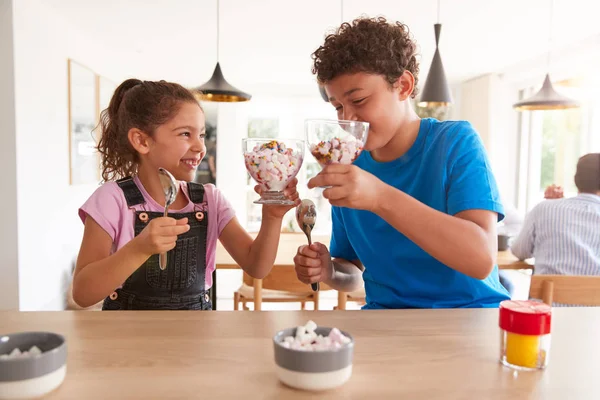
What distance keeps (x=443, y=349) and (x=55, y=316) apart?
821 millimetres

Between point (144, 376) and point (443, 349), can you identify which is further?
point (443, 349)

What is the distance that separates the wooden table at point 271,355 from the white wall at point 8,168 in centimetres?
267

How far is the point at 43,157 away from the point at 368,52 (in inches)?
134

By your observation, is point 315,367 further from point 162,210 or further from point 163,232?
point 162,210

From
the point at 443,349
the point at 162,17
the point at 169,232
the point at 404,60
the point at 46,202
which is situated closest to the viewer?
the point at 443,349

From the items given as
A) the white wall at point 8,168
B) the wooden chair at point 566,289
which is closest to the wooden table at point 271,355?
the wooden chair at point 566,289

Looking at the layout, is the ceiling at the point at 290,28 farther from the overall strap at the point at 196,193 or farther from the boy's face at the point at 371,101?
the boy's face at the point at 371,101

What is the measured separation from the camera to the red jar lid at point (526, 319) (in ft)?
2.75

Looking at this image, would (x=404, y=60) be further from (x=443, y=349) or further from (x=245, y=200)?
(x=245, y=200)

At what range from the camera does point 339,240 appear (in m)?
1.67

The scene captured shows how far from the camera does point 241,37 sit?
16.8 ft

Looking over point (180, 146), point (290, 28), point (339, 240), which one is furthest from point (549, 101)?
point (180, 146)

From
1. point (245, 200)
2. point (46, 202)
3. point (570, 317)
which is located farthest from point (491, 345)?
point (245, 200)

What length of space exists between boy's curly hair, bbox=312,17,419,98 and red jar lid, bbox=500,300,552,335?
689mm
